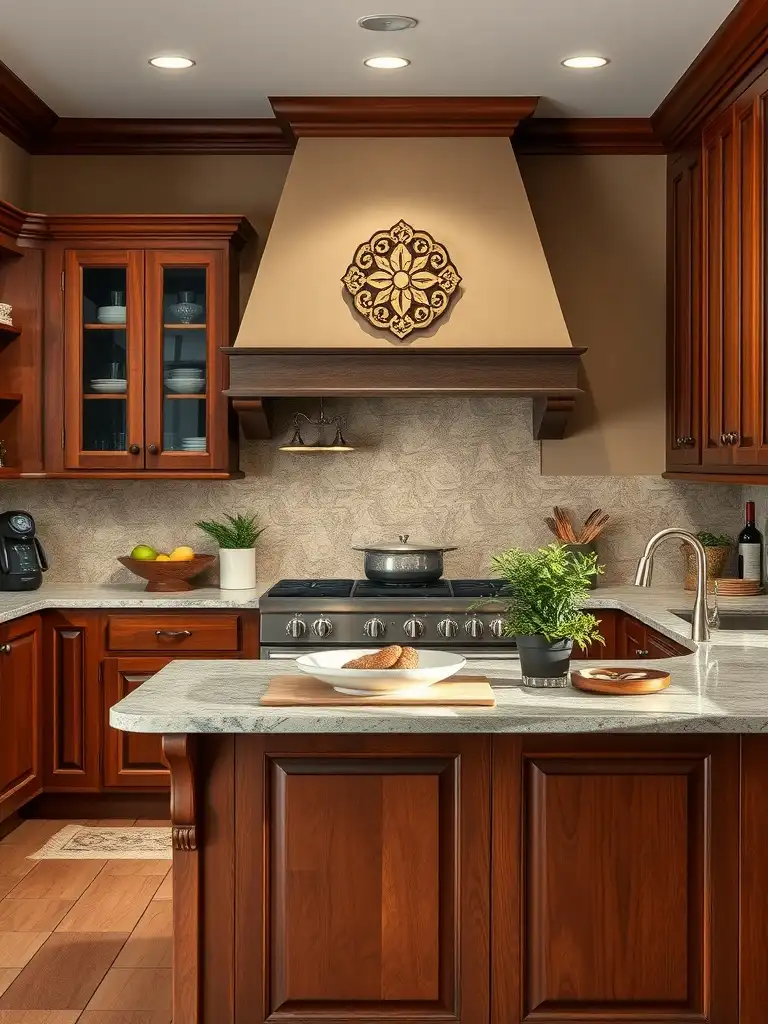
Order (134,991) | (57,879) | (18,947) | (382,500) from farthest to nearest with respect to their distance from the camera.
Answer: (382,500) < (57,879) < (18,947) < (134,991)

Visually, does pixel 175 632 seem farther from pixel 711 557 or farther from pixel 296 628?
pixel 711 557

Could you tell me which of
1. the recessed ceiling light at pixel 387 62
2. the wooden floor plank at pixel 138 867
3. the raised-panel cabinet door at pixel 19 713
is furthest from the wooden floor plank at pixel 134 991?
the recessed ceiling light at pixel 387 62

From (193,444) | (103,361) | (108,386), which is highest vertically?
(103,361)

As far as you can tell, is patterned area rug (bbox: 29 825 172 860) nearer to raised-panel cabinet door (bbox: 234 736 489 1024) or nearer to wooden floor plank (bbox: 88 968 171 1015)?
wooden floor plank (bbox: 88 968 171 1015)

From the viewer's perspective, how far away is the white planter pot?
506cm

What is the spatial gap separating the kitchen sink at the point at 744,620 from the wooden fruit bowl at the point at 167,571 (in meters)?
1.99

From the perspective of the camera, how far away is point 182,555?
502cm

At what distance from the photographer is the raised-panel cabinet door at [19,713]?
14.4 feet

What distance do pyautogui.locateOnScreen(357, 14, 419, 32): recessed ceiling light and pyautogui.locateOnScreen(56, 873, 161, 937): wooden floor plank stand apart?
2942mm

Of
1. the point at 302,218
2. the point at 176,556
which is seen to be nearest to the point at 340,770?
the point at 176,556

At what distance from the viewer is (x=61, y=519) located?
536cm

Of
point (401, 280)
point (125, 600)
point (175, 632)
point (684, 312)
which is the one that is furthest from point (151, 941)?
point (684, 312)

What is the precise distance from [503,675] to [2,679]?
2.20 meters

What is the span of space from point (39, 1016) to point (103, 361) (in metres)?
2.70
